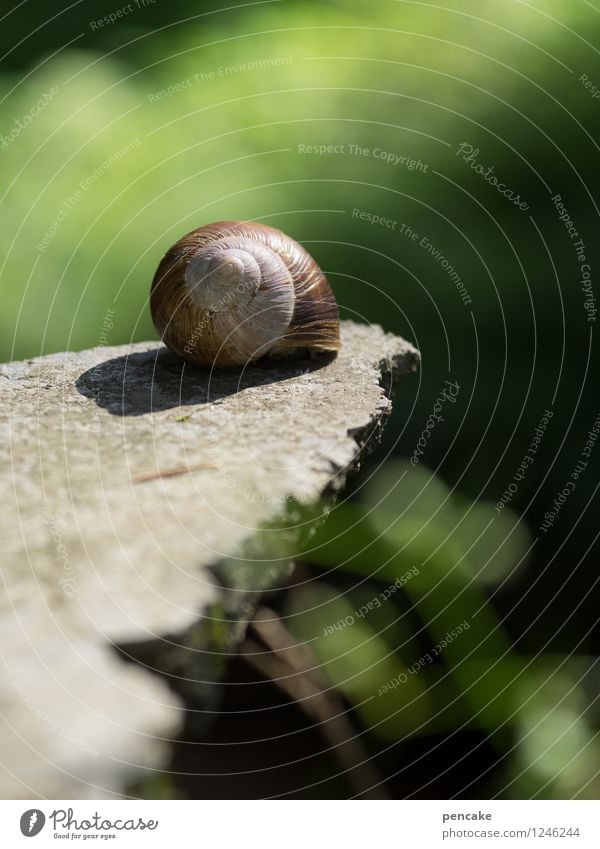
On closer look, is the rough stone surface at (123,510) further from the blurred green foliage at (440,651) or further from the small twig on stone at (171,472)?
the blurred green foliage at (440,651)

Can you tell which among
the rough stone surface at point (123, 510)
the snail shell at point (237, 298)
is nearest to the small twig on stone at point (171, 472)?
the rough stone surface at point (123, 510)

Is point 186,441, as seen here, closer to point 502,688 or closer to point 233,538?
point 233,538

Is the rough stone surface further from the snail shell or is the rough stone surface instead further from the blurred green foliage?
the blurred green foliage
